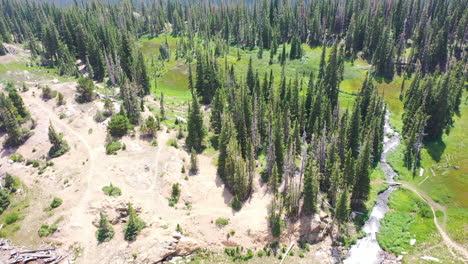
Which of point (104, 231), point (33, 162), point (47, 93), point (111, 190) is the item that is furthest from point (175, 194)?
point (47, 93)

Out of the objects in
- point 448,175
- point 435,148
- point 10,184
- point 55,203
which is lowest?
point 448,175

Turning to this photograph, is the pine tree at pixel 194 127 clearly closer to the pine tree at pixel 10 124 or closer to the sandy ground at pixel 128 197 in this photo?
the sandy ground at pixel 128 197

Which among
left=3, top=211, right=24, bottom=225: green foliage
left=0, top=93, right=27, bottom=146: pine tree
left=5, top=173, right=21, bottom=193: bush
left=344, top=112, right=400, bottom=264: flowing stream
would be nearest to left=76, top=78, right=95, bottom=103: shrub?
left=0, top=93, right=27, bottom=146: pine tree

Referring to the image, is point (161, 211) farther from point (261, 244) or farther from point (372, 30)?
point (372, 30)

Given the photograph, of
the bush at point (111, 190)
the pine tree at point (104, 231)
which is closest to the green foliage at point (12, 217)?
the bush at point (111, 190)

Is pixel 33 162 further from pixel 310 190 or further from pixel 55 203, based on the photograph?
pixel 310 190

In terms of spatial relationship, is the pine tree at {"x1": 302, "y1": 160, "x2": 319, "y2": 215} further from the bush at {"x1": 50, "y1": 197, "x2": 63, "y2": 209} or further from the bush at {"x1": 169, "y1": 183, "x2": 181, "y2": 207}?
the bush at {"x1": 50, "y1": 197, "x2": 63, "y2": 209}
